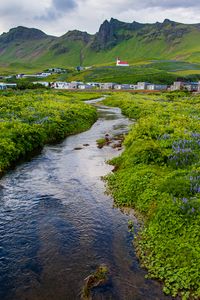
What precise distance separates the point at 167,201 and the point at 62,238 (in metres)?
5.25

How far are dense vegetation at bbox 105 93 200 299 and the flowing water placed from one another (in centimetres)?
73

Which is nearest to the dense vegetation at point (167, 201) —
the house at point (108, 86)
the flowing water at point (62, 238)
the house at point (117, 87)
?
the flowing water at point (62, 238)

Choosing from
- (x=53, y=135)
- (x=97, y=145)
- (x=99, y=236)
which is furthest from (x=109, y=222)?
(x=53, y=135)

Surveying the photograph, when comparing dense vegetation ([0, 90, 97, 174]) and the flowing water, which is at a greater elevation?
dense vegetation ([0, 90, 97, 174])

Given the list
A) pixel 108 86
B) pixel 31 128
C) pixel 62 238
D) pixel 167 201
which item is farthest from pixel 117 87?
pixel 62 238

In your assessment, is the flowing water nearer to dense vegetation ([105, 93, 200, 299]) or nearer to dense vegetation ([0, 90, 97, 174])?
dense vegetation ([105, 93, 200, 299])

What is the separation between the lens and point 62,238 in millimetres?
14422

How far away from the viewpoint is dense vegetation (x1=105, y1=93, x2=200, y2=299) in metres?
11.7

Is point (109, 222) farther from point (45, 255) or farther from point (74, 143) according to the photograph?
point (74, 143)

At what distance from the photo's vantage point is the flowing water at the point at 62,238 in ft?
37.0

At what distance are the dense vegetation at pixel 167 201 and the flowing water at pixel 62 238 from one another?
2.39 feet

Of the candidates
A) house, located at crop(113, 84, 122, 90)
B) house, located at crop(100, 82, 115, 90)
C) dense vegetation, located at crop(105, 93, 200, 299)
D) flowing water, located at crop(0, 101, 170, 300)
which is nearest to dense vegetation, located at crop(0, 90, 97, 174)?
flowing water, located at crop(0, 101, 170, 300)

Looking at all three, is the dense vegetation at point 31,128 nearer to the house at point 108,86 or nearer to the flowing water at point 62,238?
the flowing water at point 62,238

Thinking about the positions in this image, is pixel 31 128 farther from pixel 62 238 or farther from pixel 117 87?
pixel 117 87
